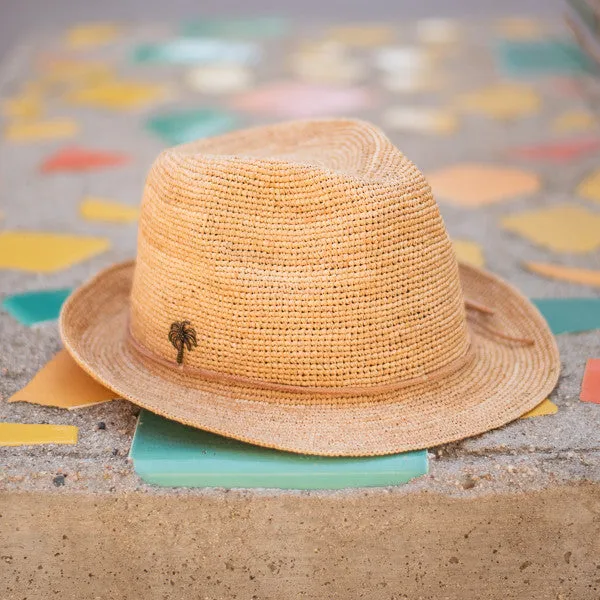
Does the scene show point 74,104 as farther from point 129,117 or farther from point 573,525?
point 573,525

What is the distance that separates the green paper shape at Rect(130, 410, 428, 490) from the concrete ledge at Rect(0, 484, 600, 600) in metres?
0.03

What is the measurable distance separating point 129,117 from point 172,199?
2.13m

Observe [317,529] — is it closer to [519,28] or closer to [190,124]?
[190,124]

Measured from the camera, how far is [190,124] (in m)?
3.70

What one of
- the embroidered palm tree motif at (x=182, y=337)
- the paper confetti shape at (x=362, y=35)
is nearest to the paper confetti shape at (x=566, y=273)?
the embroidered palm tree motif at (x=182, y=337)

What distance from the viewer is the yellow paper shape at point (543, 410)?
1.84 meters

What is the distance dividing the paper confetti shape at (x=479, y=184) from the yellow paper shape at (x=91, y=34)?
2.41m

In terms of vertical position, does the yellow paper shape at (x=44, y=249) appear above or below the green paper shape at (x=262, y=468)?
below

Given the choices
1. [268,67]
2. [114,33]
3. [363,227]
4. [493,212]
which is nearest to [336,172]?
[363,227]

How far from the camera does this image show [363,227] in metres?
1.71

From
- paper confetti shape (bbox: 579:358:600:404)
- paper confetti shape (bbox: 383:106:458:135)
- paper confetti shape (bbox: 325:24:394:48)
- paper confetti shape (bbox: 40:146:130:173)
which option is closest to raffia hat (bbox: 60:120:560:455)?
paper confetti shape (bbox: 579:358:600:404)

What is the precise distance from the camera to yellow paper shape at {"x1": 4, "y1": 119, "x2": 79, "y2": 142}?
3592 millimetres

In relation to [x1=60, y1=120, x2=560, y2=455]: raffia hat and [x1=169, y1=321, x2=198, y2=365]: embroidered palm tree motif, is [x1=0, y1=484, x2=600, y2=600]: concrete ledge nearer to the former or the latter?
[x1=60, y1=120, x2=560, y2=455]: raffia hat

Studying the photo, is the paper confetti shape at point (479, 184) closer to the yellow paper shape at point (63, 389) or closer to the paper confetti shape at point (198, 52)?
the yellow paper shape at point (63, 389)
